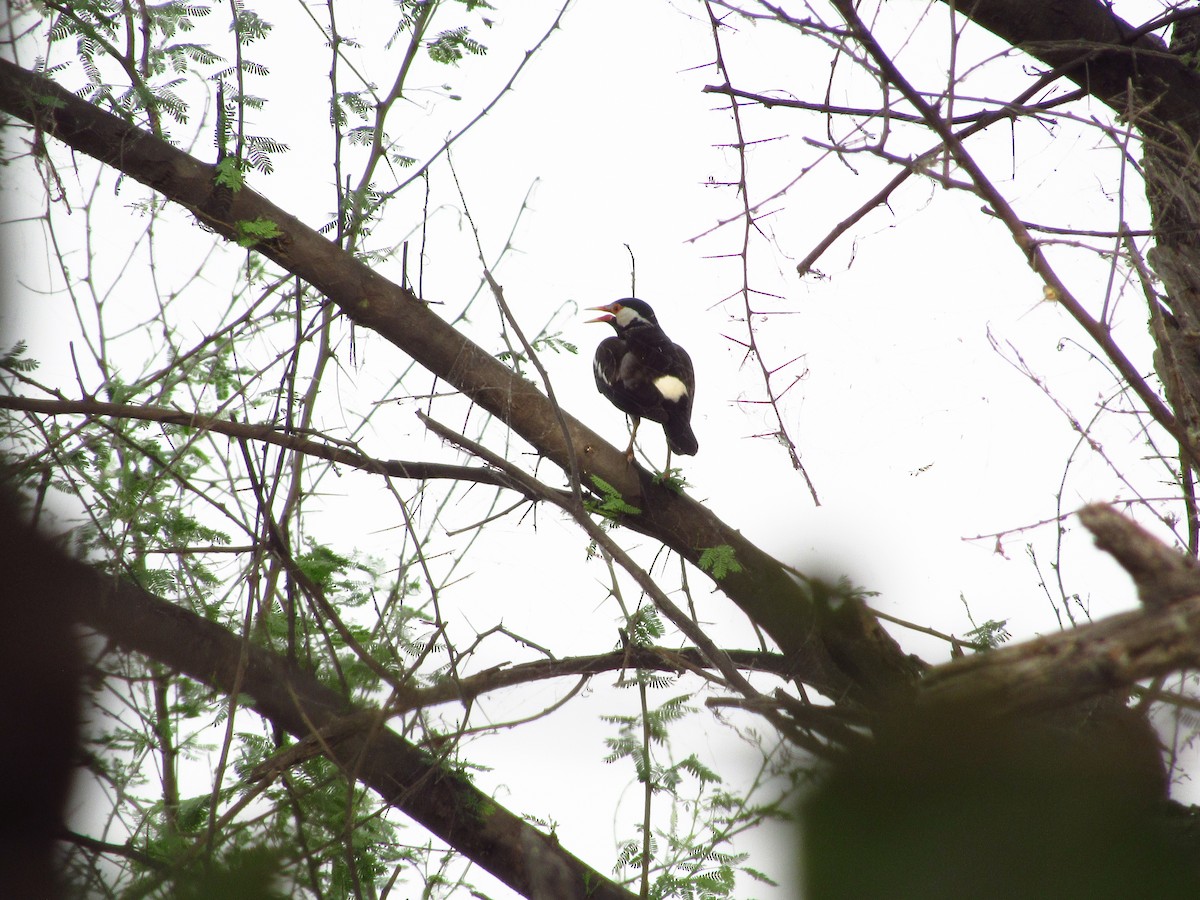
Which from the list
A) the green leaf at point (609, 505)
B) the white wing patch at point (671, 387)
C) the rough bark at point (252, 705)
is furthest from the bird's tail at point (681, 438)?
the rough bark at point (252, 705)

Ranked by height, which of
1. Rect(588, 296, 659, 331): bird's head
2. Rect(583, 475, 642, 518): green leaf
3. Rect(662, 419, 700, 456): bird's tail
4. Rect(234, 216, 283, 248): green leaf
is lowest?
Rect(583, 475, 642, 518): green leaf

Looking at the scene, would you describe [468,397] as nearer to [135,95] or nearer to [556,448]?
[556,448]

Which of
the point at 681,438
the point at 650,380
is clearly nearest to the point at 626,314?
the point at 650,380

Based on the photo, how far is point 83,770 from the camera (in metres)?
1.64

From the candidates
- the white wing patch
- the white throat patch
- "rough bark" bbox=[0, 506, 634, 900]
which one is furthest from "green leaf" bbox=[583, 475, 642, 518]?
the white throat patch

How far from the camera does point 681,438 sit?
3.86 metres

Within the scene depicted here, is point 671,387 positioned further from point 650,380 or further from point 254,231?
point 254,231

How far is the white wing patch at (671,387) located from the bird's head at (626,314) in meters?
0.77

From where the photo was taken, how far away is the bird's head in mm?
5074

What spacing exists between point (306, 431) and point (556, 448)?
102 centimetres

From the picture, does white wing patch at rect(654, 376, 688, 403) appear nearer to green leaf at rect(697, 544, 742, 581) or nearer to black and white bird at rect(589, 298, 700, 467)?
black and white bird at rect(589, 298, 700, 467)

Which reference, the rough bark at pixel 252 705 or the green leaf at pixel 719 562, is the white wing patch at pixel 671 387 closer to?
the green leaf at pixel 719 562

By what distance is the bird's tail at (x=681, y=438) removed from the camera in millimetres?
3844

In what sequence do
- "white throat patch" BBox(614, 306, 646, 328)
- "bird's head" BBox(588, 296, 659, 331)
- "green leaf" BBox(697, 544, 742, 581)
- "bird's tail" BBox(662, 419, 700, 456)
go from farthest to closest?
"white throat patch" BBox(614, 306, 646, 328), "bird's head" BBox(588, 296, 659, 331), "bird's tail" BBox(662, 419, 700, 456), "green leaf" BBox(697, 544, 742, 581)
